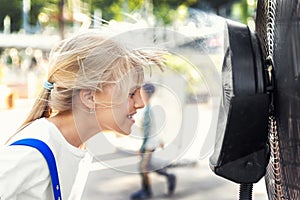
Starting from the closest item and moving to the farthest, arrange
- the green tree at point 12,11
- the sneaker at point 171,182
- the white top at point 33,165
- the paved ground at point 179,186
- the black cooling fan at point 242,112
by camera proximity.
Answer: the black cooling fan at point 242,112, the white top at point 33,165, the paved ground at point 179,186, the sneaker at point 171,182, the green tree at point 12,11

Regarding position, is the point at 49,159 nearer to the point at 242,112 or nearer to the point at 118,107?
the point at 118,107

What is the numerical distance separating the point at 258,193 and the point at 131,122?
2365mm

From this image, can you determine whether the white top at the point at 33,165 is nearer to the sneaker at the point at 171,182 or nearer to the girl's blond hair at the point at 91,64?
the girl's blond hair at the point at 91,64

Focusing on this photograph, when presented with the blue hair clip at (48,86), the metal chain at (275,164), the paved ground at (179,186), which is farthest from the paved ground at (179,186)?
the metal chain at (275,164)

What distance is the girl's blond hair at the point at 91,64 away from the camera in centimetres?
98

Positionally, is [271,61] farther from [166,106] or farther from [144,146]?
[144,146]

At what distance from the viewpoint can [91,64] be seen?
996 millimetres

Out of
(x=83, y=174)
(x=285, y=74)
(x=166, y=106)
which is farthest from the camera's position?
(x=83, y=174)

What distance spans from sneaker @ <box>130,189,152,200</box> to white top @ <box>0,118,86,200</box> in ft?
9.18

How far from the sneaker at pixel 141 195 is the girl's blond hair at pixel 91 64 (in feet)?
9.38

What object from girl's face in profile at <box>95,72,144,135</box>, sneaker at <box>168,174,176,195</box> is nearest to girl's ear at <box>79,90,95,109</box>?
girl's face in profile at <box>95,72,144,135</box>

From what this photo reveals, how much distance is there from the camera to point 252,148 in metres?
0.67

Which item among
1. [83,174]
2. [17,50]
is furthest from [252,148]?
[17,50]

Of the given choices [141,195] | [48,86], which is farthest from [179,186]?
[48,86]
